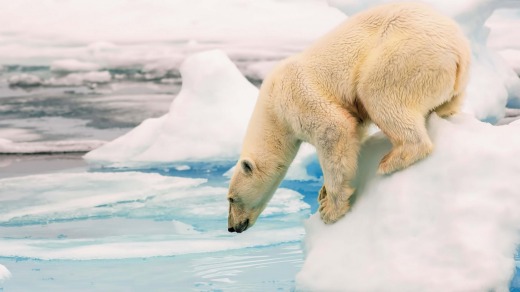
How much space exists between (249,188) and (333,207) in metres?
0.53

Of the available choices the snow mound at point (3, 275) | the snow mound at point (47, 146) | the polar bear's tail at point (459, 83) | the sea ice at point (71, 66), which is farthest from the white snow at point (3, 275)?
the sea ice at point (71, 66)

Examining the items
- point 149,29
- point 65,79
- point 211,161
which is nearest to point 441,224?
point 211,161

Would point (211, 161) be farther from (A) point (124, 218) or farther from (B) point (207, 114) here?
(A) point (124, 218)

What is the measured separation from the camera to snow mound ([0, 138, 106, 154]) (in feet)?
38.2

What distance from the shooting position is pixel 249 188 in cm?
396

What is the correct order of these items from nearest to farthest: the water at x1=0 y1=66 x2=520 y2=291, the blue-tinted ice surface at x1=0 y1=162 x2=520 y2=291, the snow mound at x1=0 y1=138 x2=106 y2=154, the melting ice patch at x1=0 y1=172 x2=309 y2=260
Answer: the blue-tinted ice surface at x1=0 y1=162 x2=520 y2=291
the water at x1=0 y1=66 x2=520 y2=291
the melting ice patch at x1=0 y1=172 x2=309 y2=260
the snow mound at x1=0 y1=138 x2=106 y2=154

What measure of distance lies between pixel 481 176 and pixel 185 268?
9.94 feet

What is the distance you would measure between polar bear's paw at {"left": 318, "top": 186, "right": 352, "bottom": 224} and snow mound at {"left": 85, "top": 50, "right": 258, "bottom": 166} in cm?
613

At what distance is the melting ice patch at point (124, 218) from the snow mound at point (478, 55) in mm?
2776

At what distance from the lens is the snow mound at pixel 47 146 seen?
11.6 meters

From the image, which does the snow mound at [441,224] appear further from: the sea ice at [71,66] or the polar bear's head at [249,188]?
the sea ice at [71,66]

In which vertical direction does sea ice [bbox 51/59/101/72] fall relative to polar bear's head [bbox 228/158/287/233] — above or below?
below

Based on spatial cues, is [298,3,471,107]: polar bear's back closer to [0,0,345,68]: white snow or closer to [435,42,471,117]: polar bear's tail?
[435,42,471,117]: polar bear's tail

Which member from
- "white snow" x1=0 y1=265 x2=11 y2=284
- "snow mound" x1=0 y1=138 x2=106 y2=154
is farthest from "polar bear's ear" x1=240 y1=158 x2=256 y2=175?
"snow mound" x1=0 y1=138 x2=106 y2=154
